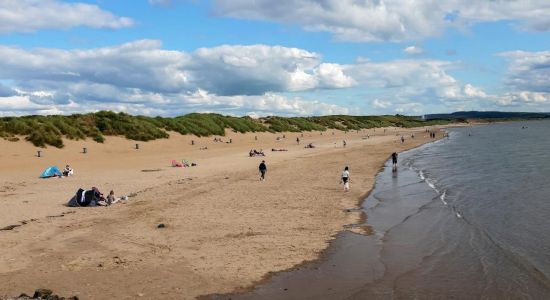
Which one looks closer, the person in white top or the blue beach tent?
the person in white top

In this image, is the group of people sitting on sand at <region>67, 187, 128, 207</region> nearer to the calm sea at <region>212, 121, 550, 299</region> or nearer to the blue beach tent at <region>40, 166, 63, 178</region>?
the blue beach tent at <region>40, 166, 63, 178</region>

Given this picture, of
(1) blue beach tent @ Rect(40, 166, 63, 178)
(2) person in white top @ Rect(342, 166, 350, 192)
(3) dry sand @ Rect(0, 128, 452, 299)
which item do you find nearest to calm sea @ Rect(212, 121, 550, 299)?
(3) dry sand @ Rect(0, 128, 452, 299)

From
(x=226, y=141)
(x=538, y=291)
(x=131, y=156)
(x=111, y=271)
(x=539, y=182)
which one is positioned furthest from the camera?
(x=226, y=141)

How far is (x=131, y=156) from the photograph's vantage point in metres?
45.1

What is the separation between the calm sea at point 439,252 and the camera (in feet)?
37.2

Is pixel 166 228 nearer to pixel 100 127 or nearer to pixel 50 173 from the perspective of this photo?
pixel 50 173

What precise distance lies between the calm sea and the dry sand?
102 centimetres

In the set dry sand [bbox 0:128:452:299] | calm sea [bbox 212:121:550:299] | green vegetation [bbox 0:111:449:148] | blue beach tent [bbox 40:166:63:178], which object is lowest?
calm sea [bbox 212:121:550:299]

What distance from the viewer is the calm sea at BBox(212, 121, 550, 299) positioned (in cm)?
1133

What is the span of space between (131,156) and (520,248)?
36.9 metres

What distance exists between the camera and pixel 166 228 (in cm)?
1683

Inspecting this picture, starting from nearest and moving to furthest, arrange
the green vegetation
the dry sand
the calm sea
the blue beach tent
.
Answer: the calm sea < the dry sand < the blue beach tent < the green vegetation

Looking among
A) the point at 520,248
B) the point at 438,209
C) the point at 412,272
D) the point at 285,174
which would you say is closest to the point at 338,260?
the point at 412,272

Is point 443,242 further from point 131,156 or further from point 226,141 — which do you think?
point 226,141
